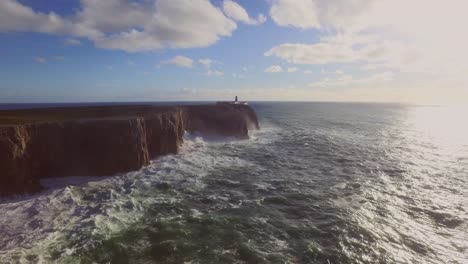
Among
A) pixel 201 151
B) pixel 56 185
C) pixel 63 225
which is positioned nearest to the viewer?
pixel 63 225

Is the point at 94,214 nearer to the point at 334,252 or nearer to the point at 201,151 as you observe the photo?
the point at 334,252

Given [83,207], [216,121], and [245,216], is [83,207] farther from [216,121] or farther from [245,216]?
[216,121]

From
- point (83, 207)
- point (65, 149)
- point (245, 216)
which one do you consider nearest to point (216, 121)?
point (65, 149)

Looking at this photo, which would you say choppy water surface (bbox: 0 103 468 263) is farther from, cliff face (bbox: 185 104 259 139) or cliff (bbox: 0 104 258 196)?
cliff face (bbox: 185 104 259 139)

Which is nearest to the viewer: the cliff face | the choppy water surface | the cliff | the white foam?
the choppy water surface

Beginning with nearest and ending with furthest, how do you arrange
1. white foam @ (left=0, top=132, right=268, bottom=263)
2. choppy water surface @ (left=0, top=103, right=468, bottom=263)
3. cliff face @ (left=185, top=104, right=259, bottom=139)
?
choppy water surface @ (left=0, top=103, right=468, bottom=263), white foam @ (left=0, top=132, right=268, bottom=263), cliff face @ (left=185, top=104, right=259, bottom=139)

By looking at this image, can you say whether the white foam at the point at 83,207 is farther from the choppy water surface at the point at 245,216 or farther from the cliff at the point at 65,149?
the cliff at the point at 65,149

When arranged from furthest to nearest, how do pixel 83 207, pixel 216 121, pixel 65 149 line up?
1. pixel 216 121
2. pixel 65 149
3. pixel 83 207

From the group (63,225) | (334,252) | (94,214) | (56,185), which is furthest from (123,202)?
(334,252)

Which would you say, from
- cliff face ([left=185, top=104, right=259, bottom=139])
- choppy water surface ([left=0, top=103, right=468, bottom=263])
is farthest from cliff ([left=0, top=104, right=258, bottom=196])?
cliff face ([left=185, top=104, right=259, bottom=139])
